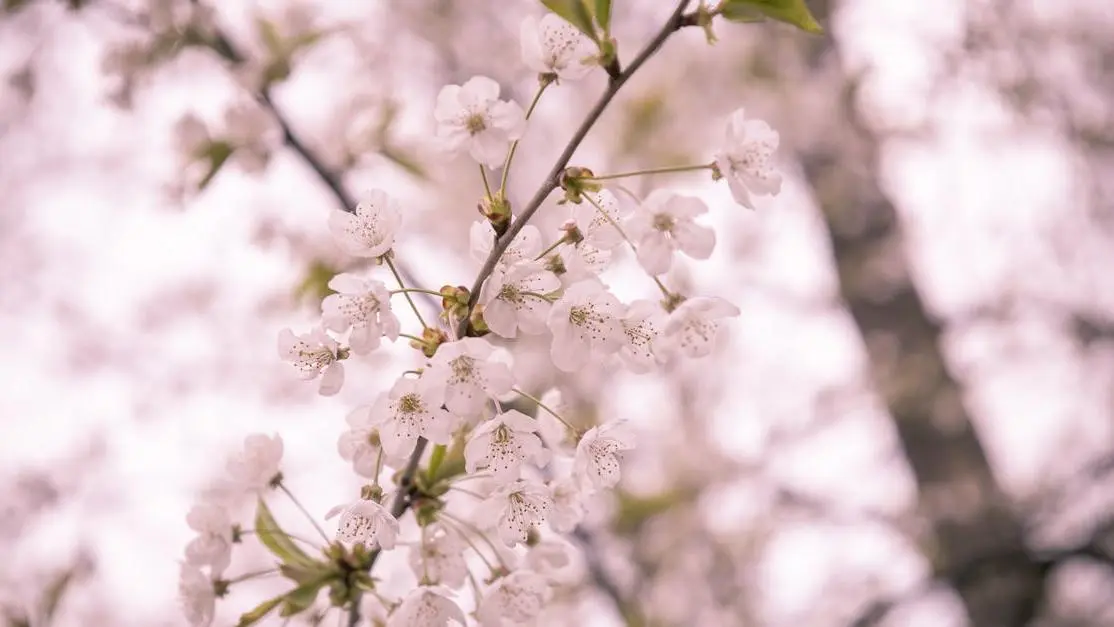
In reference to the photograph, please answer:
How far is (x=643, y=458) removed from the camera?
3.09m

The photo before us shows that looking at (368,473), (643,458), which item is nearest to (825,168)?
(643,458)

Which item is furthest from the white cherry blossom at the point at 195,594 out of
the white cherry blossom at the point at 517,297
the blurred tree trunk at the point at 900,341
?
the blurred tree trunk at the point at 900,341

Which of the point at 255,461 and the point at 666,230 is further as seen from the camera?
the point at 255,461

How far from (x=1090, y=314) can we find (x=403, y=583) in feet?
7.67

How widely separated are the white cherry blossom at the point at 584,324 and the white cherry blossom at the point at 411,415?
94 millimetres

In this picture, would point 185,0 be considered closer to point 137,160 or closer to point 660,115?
point 660,115

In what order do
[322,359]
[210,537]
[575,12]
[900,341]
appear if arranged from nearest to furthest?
[575,12] → [322,359] → [210,537] → [900,341]

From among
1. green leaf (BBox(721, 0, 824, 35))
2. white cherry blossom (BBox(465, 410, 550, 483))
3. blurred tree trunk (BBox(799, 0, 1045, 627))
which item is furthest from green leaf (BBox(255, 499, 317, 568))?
blurred tree trunk (BBox(799, 0, 1045, 627))

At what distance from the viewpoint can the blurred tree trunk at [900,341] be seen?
228cm

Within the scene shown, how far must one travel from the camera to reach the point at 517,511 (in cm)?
65

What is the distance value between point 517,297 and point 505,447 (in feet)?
0.38

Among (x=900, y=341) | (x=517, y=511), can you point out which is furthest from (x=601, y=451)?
(x=900, y=341)

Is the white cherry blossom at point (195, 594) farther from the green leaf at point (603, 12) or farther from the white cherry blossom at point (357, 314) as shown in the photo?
the green leaf at point (603, 12)

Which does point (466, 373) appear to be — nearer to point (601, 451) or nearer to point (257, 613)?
point (601, 451)
